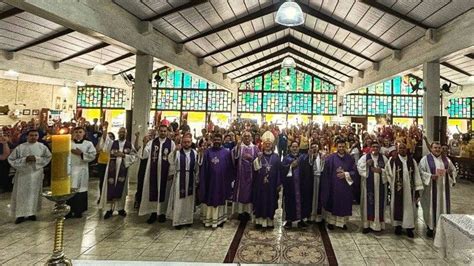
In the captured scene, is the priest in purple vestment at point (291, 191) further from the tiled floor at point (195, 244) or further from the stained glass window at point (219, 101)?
the stained glass window at point (219, 101)

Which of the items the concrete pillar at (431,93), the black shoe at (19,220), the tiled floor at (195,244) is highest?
the concrete pillar at (431,93)

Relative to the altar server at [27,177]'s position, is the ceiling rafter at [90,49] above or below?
above

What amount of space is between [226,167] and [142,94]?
403 cm

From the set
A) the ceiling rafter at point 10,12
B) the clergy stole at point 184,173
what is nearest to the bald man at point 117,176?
the clergy stole at point 184,173

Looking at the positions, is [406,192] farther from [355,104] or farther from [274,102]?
[355,104]

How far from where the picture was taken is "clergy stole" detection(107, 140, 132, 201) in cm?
563

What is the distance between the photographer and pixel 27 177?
5.38m

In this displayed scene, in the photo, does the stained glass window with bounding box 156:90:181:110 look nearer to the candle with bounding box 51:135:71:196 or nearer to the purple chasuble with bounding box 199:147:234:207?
the purple chasuble with bounding box 199:147:234:207

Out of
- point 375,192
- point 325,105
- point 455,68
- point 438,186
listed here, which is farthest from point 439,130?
point 325,105

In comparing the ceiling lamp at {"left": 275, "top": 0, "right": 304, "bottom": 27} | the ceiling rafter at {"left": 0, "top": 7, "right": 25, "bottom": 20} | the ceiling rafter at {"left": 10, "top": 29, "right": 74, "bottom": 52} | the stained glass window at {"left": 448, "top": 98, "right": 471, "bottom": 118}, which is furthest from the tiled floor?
the stained glass window at {"left": 448, "top": 98, "right": 471, "bottom": 118}

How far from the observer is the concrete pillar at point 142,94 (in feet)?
26.8

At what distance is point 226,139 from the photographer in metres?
6.74

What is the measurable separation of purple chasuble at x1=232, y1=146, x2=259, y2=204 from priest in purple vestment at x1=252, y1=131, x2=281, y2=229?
0.10 meters

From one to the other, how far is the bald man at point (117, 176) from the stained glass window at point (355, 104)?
15.8 m
